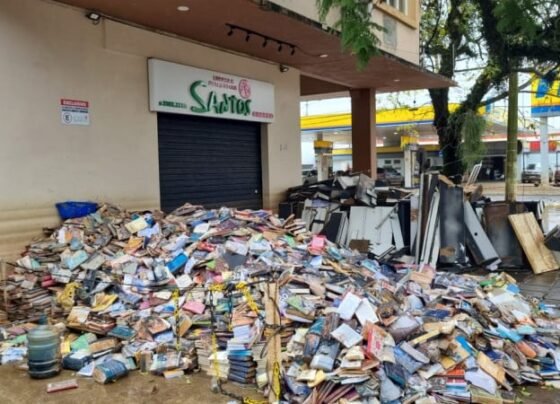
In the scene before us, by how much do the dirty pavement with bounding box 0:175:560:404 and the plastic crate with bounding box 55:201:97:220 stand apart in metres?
0.16

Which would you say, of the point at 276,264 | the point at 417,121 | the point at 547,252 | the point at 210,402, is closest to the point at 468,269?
the point at 547,252

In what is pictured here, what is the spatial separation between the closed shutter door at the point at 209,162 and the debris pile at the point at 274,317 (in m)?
2.03

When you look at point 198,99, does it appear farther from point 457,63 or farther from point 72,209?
point 457,63

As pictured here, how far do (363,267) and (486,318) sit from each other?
5.83 feet

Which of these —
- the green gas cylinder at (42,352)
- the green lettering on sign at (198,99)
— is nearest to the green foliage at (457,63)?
the green lettering on sign at (198,99)

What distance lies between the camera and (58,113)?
7133mm

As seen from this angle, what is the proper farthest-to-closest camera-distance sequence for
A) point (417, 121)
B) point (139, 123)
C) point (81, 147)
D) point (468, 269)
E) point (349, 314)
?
point (417, 121) → point (468, 269) → point (139, 123) → point (81, 147) → point (349, 314)

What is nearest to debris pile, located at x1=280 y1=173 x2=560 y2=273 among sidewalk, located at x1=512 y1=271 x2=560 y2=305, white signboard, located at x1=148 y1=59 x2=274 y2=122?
sidewalk, located at x1=512 y1=271 x2=560 y2=305

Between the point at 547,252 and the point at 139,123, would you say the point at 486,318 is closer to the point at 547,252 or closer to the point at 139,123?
the point at 547,252

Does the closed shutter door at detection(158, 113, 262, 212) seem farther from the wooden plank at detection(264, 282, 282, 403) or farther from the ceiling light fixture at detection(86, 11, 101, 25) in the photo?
the wooden plank at detection(264, 282, 282, 403)

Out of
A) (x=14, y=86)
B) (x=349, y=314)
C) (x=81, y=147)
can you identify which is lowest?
(x=349, y=314)

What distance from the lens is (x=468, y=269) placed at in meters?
9.32

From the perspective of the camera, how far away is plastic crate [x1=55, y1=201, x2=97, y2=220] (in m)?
7.12

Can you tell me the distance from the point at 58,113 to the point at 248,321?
4.22 m
